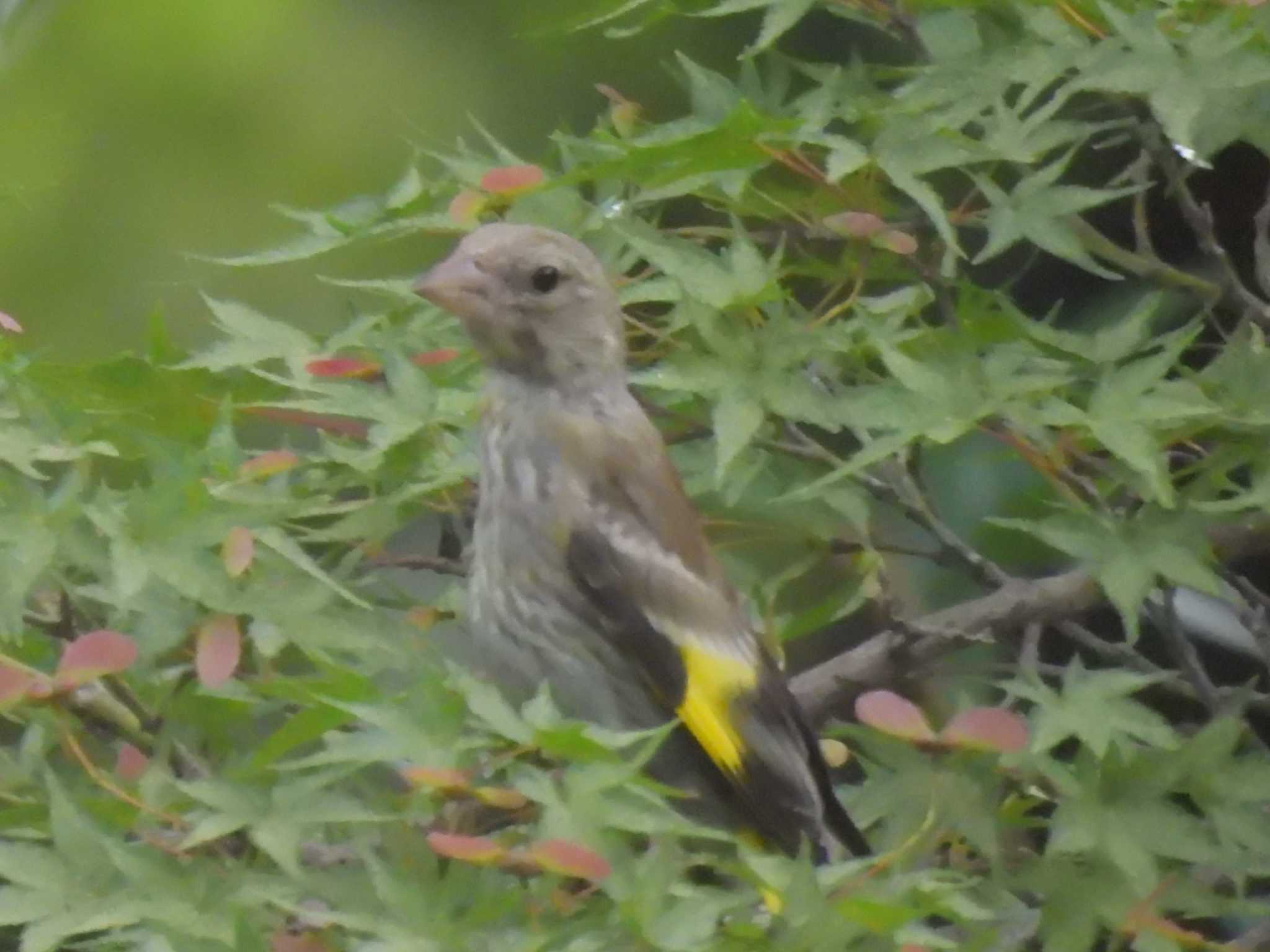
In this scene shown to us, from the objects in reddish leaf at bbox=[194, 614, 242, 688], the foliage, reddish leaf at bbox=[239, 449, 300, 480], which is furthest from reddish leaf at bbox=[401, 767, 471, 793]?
reddish leaf at bbox=[239, 449, 300, 480]

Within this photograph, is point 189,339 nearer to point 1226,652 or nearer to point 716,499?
point 716,499

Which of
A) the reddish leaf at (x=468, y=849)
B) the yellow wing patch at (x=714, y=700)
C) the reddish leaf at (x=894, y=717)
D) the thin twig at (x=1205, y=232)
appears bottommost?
the yellow wing patch at (x=714, y=700)

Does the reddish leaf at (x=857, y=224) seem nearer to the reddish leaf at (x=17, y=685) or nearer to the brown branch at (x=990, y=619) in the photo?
the brown branch at (x=990, y=619)

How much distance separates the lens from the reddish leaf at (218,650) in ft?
3.50

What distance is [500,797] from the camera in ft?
3.20

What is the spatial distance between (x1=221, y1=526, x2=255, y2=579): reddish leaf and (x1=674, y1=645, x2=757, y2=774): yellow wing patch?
420 mm

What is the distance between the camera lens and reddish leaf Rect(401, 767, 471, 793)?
96 cm

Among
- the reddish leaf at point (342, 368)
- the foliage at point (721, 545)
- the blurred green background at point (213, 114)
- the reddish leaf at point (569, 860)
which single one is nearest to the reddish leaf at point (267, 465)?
the foliage at point (721, 545)

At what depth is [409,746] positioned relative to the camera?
3.17ft

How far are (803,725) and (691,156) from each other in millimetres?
437

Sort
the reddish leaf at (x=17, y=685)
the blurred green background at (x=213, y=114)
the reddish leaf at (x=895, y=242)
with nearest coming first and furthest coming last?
1. the reddish leaf at (x=17, y=685)
2. the reddish leaf at (x=895, y=242)
3. the blurred green background at (x=213, y=114)

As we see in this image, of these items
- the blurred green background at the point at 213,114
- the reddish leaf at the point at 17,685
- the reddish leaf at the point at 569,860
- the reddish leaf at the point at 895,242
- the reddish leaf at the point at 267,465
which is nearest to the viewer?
the reddish leaf at the point at 569,860

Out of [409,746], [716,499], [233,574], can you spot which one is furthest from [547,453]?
[409,746]

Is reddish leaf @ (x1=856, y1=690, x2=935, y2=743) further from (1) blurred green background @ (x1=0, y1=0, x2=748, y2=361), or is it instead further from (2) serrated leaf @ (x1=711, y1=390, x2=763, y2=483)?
(1) blurred green background @ (x1=0, y1=0, x2=748, y2=361)
